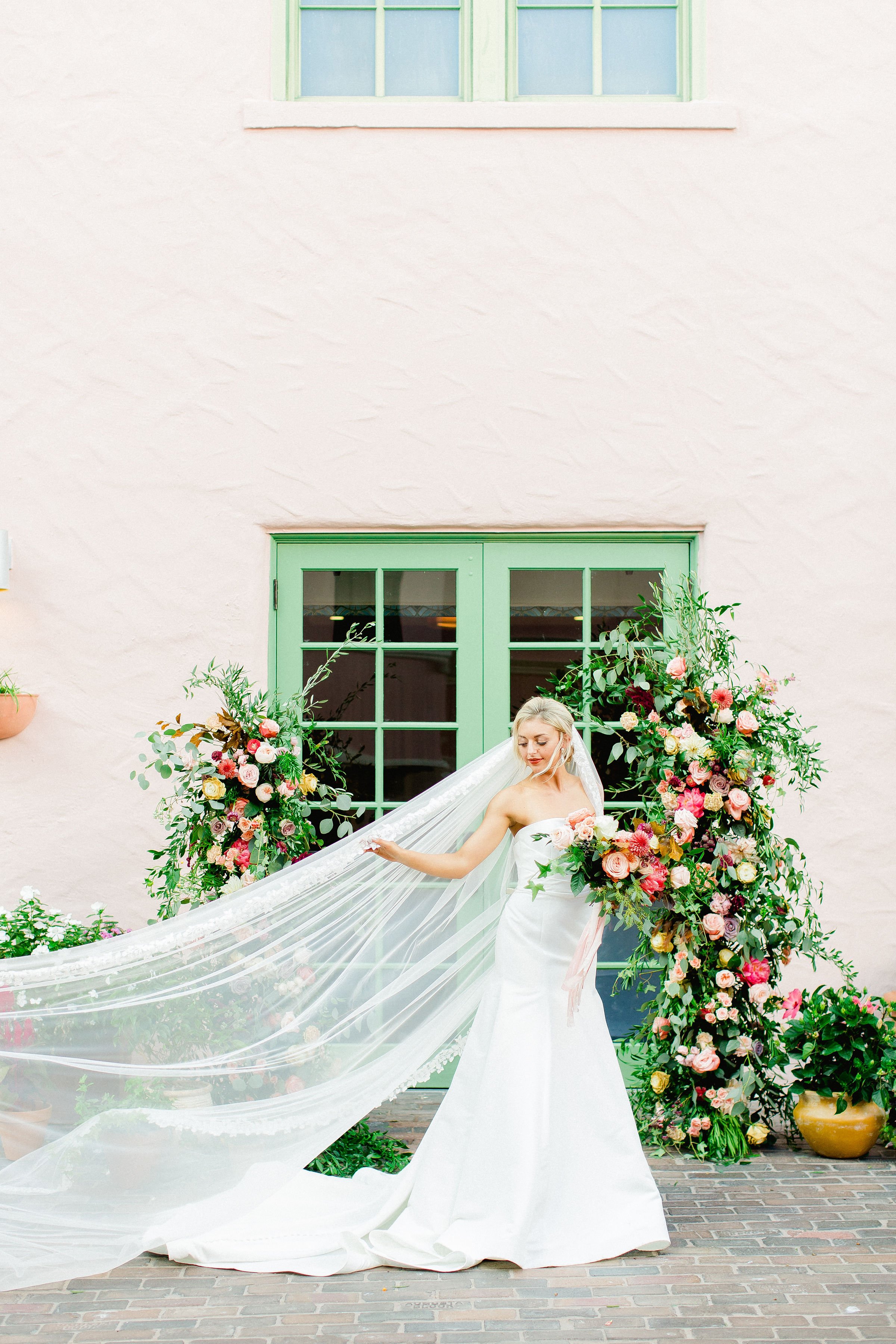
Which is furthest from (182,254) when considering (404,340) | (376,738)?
(376,738)

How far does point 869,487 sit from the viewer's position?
5.07 meters

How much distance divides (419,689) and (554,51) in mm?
3023

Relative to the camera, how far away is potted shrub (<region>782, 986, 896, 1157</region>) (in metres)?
4.35

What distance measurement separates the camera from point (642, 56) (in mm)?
5250

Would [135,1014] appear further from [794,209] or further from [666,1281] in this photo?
[794,209]

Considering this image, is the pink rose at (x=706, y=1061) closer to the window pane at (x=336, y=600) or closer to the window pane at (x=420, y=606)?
the window pane at (x=420, y=606)

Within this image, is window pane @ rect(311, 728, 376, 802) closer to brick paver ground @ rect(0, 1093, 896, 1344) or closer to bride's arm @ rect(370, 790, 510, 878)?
bride's arm @ rect(370, 790, 510, 878)

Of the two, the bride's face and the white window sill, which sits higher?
the white window sill

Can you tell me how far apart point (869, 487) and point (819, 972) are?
7.10 feet

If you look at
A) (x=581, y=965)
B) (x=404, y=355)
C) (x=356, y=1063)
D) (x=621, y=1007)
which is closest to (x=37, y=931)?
(x=356, y=1063)

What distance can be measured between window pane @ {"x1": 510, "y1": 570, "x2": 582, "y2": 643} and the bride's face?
4.37ft

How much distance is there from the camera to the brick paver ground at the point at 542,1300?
3059 mm

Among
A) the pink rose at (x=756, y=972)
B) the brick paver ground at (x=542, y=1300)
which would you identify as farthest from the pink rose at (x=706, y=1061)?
the brick paver ground at (x=542, y=1300)

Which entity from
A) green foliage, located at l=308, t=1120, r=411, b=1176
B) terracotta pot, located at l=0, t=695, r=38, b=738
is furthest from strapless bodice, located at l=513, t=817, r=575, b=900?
terracotta pot, located at l=0, t=695, r=38, b=738
